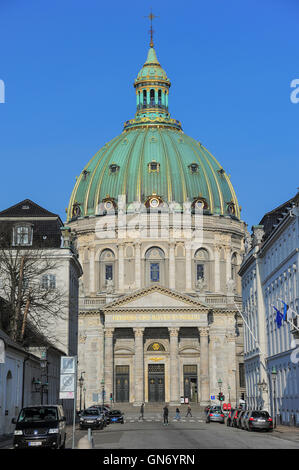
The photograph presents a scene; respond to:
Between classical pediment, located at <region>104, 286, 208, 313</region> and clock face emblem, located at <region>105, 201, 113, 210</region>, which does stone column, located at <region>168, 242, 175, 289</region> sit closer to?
clock face emblem, located at <region>105, 201, 113, 210</region>

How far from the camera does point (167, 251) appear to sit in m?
124

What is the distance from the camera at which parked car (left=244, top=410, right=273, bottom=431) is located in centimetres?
4867

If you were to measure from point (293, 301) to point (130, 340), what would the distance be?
58498 mm

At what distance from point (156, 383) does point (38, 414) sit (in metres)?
81.1

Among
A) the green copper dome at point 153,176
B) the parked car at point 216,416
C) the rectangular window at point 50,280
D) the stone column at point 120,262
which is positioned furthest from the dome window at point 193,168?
the parked car at point 216,416

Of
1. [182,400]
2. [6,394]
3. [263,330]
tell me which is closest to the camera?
[6,394]

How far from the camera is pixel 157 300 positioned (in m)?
110

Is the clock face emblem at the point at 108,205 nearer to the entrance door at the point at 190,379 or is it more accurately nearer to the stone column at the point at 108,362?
the stone column at the point at 108,362

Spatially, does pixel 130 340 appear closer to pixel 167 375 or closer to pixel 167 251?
pixel 167 375

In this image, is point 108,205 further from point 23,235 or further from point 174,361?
point 23,235

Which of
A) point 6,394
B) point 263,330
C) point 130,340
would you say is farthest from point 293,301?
point 130,340

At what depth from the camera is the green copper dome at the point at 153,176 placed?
12506 cm

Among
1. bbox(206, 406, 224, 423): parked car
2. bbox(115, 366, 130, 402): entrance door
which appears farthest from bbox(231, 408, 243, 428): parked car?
bbox(115, 366, 130, 402): entrance door

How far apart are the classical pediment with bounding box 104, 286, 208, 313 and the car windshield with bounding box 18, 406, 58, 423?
76477 mm
